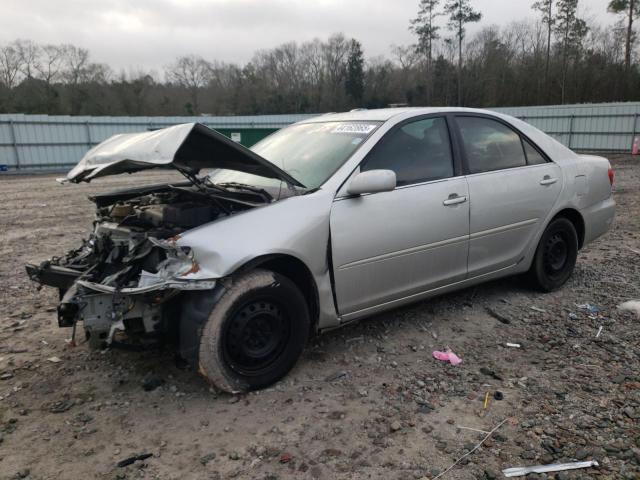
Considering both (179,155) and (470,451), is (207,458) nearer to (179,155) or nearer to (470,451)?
(470,451)

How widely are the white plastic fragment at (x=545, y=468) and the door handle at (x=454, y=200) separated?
1866mm

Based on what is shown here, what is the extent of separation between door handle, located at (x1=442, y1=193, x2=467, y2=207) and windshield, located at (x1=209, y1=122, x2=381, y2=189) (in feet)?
2.47

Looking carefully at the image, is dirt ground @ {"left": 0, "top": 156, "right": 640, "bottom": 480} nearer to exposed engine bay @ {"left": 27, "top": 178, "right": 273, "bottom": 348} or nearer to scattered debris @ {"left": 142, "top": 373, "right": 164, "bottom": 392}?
scattered debris @ {"left": 142, "top": 373, "right": 164, "bottom": 392}

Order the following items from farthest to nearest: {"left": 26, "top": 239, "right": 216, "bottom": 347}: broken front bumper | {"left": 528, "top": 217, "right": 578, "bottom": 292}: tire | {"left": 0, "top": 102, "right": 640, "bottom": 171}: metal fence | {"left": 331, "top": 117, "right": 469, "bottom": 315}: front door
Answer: {"left": 0, "top": 102, "right": 640, "bottom": 171}: metal fence
{"left": 528, "top": 217, "right": 578, "bottom": 292}: tire
{"left": 331, "top": 117, "right": 469, "bottom": 315}: front door
{"left": 26, "top": 239, "right": 216, "bottom": 347}: broken front bumper

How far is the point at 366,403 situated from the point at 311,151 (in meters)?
1.80

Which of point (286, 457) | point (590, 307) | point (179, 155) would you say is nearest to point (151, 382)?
point (286, 457)

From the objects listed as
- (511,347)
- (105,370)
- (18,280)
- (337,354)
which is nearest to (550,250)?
(511,347)

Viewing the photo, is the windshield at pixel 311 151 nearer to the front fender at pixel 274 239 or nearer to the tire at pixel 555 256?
the front fender at pixel 274 239

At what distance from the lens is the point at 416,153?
3721 mm

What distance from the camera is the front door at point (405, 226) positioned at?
325 centimetres

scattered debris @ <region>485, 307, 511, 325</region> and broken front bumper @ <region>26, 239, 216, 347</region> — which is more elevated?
broken front bumper @ <region>26, 239, 216, 347</region>

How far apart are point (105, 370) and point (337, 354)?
1584 mm

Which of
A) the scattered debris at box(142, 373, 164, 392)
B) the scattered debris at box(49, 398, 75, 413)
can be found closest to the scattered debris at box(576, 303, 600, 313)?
the scattered debris at box(142, 373, 164, 392)

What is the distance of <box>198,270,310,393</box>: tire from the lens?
2.81 meters
